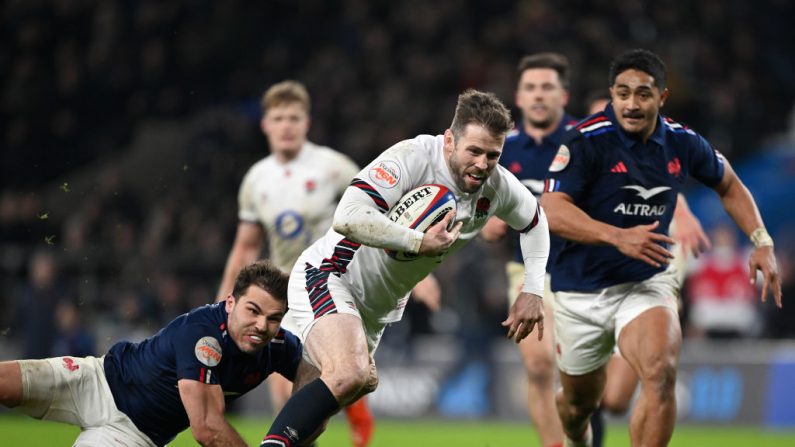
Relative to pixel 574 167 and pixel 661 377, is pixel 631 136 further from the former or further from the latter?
pixel 661 377

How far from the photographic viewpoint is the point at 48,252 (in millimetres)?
15914

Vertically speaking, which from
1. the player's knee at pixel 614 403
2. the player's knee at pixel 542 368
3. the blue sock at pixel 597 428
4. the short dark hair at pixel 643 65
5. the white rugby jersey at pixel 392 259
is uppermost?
the short dark hair at pixel 643 65

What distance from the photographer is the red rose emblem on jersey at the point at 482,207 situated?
6465 mm

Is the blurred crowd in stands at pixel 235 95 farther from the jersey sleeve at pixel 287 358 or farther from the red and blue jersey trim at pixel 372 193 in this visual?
the red and blue jersey trim at pixel 372 193

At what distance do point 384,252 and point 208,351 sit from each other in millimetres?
1105

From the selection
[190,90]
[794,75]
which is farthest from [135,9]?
[794,75]

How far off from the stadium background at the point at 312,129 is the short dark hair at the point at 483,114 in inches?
364

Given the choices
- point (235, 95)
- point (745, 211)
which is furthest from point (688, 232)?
point (235, 95)

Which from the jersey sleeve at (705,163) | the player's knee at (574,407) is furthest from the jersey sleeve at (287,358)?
the jersey sleeve at (705,163)

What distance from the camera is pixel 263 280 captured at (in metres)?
6.55

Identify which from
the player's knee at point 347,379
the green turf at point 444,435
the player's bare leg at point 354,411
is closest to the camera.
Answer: the player's knee at point 347,379

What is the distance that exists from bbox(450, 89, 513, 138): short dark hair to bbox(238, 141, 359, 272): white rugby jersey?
3.08 metres

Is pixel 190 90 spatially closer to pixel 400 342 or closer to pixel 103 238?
pixel 103 238

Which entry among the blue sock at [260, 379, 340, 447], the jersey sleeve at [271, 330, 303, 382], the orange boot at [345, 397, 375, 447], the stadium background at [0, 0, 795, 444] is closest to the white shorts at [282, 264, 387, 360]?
the jersey sleeve at [271, 330, 303, 382]
